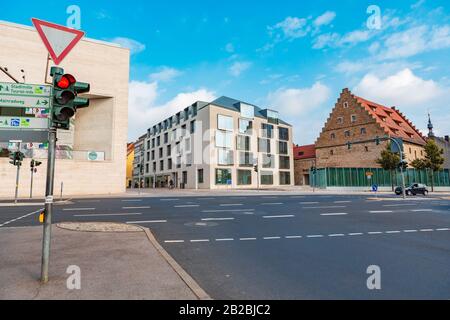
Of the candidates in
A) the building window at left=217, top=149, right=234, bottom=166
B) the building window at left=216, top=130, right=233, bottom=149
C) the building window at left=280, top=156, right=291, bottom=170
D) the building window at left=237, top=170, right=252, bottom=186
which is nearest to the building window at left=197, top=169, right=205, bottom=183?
the building window at left=217, top=149, right=234, bottom=166

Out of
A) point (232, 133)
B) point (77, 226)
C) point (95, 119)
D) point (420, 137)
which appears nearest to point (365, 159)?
point (420, 137)

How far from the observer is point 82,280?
12.8ft

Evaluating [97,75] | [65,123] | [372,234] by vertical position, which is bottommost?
[372,234]

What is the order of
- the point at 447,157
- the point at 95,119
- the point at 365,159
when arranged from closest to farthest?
the point at 95,119 < the point at 365,159 < the point at 447,157

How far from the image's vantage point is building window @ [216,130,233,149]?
4922 centimetres

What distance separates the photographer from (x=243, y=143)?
53000 mm

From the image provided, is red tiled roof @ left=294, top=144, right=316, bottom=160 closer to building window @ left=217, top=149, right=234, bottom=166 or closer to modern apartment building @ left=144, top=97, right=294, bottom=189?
modern apartment building @ left=144, top=97, right=294, bottom=189

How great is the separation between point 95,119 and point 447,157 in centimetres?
7450

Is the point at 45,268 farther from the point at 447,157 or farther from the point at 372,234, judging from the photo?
the point at 447,157

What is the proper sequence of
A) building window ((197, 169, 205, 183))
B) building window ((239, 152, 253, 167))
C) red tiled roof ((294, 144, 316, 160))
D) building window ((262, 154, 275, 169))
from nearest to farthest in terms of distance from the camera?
building window ((197, 169, 205, 183))
building window ((239, 152, 253, 167))
building window ((262, 154, 275, 169))
red tiled roof ((294, 144, 316, 160))

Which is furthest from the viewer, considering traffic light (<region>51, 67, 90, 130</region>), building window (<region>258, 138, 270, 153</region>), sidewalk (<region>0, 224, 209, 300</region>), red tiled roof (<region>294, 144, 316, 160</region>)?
red tiled roof (<region>294, 144, 316, 160</region>)

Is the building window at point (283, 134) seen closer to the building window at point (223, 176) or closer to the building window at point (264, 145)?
the building window at point (264, 145)

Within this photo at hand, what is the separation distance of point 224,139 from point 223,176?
6.77 m

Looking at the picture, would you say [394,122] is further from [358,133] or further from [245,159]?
[245,159]
